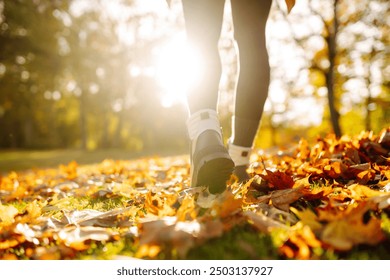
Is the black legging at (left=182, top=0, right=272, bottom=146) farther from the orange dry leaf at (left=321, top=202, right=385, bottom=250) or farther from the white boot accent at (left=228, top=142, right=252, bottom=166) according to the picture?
the orange dry leaf at (left=321, top=202, right=385, bottom=250)

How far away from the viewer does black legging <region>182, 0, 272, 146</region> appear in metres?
1.84

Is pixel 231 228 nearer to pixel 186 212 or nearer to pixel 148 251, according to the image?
pixel 186 212

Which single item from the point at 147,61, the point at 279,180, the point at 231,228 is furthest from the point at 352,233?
the point at 147,61

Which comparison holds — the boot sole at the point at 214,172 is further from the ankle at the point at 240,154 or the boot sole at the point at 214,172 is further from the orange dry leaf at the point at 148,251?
the orange dry leaf at the point at 148,251

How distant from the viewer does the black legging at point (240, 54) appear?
184cm

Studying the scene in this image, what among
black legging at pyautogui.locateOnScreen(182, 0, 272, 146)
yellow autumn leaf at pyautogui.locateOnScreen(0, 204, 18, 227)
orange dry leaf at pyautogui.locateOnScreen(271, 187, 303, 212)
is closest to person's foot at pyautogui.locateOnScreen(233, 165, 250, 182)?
black legging at pyautogui.locateOnScreen(182, 0, 272, 146)

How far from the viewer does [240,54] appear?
6.75ft

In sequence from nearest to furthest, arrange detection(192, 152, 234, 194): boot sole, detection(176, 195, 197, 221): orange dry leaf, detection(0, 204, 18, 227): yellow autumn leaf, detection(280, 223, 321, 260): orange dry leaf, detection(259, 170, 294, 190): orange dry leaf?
detection(280, 223, 321, 260): orange dry leaf < detection(176, 195, 197, 221): orange dry leaf < detection(0, 204, 18, 227): yellow autumn leaf < detection(192, 152, 234, 194): boot sole < detection(259, 170, 294, 190): orange dry leaf

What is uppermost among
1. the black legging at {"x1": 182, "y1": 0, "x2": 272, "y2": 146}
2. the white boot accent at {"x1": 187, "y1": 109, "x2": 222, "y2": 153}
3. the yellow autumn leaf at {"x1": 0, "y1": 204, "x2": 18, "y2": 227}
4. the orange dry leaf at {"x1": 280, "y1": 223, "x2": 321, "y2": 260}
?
the black legging at {"x1": 182, "y1": 0, "x2": 272, "y2": 146}

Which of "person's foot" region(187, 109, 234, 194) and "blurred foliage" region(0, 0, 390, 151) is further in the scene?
"blurred foliage" region(0, 0, 390, 151)

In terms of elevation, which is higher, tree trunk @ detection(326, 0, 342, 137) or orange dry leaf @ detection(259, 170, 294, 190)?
tree trunk @ detection(326, 0, 342, 137)

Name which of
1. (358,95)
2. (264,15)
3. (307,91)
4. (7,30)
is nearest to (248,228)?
(264,15)

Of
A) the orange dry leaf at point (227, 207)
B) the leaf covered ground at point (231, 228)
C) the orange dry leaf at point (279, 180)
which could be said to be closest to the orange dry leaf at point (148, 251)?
the leaf covered ground at point (231, 228)
